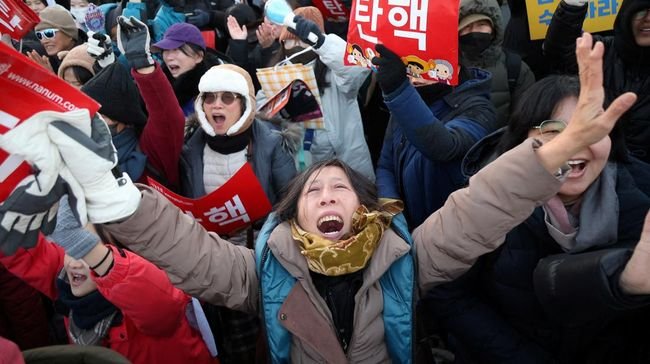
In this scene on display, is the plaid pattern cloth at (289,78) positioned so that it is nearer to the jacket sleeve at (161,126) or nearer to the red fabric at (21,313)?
the jacket sleeve at (161,126)

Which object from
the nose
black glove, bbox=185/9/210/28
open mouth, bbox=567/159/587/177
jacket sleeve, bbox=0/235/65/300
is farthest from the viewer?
black glove, bbox=185/9/210/28

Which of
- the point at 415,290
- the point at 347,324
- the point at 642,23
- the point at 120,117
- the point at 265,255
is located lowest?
the point at 347,324

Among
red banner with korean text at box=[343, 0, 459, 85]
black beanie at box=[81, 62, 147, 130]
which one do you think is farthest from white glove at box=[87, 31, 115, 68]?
red banner with korean text at box=[343, 0, 459, 85]

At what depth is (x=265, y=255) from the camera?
184 cm

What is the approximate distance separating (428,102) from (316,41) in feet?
3.01

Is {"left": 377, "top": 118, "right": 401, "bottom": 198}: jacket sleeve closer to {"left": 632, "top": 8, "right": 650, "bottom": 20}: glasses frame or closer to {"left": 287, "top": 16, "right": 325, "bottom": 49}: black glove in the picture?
{"left": 287, "top": 16, "right": 325, "bottom": 49}: black glove

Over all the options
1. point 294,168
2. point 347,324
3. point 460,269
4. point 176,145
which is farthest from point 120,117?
point 460,269

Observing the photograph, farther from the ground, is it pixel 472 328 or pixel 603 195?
pixel 603 195

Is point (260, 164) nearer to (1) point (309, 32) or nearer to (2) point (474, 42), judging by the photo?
(1) point (309, 32)

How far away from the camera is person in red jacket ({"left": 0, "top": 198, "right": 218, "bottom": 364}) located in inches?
73.6

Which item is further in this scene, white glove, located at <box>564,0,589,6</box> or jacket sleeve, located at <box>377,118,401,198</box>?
jacket sleeve, located at <box>377,118,401,198</box>

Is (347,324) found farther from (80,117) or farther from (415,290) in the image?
(80,117)

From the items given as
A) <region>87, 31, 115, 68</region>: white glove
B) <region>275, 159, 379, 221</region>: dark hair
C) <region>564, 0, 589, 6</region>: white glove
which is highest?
<region>564, 0, 589, 6</region>: white glove

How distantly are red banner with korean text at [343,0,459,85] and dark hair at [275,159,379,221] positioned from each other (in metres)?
0.62
